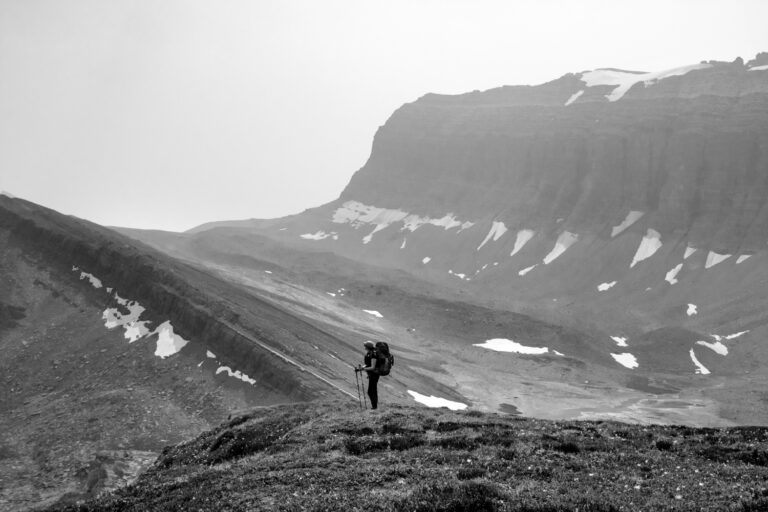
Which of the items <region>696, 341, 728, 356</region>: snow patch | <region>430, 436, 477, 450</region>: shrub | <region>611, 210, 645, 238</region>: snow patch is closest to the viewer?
<region>430, 436, 477, 450</region>: shrub

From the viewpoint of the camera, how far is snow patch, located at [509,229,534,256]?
174m

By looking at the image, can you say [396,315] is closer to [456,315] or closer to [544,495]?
[456,315]

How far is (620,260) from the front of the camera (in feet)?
518

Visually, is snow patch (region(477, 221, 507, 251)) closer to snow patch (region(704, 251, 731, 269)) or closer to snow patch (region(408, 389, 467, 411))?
snow patch (region(704, 251, 731, 269))

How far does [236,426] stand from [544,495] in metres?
16.1

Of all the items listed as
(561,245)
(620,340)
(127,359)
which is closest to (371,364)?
(127,359)

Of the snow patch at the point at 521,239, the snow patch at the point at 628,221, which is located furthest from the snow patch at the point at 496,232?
the snow patch at the point at 628,221

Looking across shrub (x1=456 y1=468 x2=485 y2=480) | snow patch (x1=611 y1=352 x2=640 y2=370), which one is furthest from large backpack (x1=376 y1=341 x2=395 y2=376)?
snow patch (x1=611 y1=352 x2=640 y2=370)

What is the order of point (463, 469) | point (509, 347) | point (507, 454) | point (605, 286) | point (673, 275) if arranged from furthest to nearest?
point (605, 286), point (673, 275), point (509, 347), point (507, 454), point (463, 469)

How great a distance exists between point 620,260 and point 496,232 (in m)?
35.2

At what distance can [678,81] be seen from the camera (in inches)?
7544

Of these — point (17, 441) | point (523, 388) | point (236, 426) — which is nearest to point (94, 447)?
point (17, 441)

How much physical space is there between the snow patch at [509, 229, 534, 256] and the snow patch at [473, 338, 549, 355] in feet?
235

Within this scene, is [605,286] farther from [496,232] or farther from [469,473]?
[469,473]
